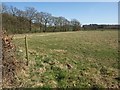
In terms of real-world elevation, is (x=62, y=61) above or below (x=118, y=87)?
above

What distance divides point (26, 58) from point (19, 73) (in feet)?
6.21

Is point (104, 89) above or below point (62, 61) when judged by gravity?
below

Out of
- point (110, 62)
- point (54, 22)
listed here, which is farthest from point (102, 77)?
point (54, 22)

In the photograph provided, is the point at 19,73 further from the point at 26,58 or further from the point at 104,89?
the point at 104,89

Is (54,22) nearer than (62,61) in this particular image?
No

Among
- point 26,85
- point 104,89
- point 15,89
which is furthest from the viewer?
point 104,89

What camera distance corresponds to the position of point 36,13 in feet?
229

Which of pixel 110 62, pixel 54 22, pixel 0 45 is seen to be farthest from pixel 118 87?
pixel 54 22

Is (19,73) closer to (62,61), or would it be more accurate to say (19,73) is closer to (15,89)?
(15,89)

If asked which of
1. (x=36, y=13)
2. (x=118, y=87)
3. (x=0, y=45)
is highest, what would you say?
(x=36, y=13)

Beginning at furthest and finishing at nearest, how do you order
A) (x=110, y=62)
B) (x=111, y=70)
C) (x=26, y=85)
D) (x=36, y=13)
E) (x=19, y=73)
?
(x=36, y=13)
(x=110, y=62)
(x=111, y=70)
(x=19, y=73)
(x=26, y=85)

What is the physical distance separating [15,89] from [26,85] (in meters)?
0.73

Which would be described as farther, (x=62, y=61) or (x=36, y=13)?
(x=36, y=13)

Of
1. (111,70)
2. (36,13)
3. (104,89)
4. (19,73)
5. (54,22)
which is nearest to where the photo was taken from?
(19,73)
